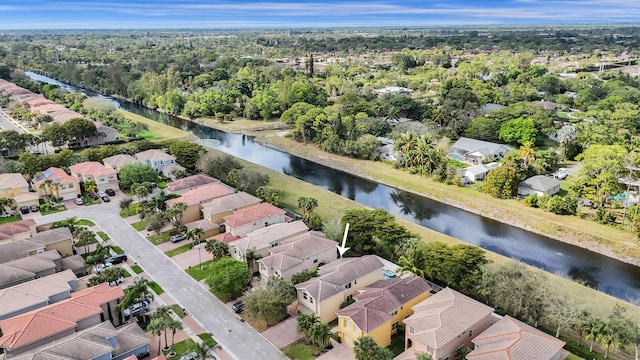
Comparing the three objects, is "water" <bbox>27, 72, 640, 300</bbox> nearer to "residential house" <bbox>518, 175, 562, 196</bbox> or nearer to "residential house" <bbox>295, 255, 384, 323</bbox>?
"residential house" <bbox>518, 175, 562, 196</bbox>

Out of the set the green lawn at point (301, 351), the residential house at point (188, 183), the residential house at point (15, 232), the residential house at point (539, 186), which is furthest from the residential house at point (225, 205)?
the residential house at point (539, 186)

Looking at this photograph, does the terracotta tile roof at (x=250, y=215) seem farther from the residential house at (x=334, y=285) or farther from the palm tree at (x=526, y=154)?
the palm tree at (x=526, y=154)

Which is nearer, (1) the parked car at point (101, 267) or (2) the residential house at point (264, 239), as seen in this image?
(1) the parked car at point (101, 267)

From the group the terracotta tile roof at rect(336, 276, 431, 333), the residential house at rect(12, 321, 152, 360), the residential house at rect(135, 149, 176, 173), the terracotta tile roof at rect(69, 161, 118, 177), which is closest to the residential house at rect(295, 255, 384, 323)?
the terracotta tile roof at rect(336, 276, 431, 333)

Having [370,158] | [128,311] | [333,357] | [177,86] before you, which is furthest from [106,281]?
[177,86]

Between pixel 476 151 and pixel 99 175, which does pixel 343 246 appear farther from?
Answer: pixel 476 151

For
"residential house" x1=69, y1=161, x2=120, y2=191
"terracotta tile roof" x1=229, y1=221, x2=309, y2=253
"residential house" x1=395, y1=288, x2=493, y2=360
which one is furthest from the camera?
"residential house" x1=69, y1=161, x2=120, y2=191
